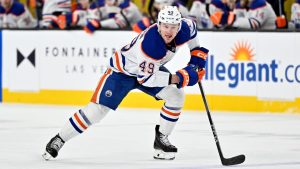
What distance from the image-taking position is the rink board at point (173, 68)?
39.8ft

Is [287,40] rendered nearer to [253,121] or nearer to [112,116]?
[253,121]

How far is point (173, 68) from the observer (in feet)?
41.5

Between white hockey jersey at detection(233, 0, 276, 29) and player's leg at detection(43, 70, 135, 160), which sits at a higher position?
player's leg at detection(43, 70, 135, 160)

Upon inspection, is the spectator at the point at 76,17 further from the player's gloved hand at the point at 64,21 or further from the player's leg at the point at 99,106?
the player's leg at the point at 99,106

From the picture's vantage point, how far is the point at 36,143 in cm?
927

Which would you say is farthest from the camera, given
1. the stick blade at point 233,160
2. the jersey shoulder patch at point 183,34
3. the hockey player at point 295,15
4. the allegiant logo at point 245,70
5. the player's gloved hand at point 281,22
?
the hockey player at point 295,15

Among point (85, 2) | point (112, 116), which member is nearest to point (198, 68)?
point (112, 116)

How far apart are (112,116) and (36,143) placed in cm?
295

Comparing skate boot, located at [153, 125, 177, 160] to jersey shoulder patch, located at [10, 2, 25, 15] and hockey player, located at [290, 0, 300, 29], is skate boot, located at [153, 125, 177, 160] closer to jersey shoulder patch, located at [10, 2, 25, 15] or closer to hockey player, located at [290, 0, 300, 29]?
hockey player, located at [290, 0, 300, 29]

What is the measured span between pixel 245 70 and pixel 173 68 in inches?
34.4

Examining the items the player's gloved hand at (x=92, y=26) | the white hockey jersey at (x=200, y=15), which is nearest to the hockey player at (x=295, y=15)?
the white hockey jersey at (x=200, y=15)

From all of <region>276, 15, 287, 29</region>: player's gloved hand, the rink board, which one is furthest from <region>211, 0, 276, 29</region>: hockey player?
the rink board

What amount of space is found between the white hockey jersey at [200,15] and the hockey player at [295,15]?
3.44 feet

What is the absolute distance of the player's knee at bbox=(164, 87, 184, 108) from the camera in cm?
809
